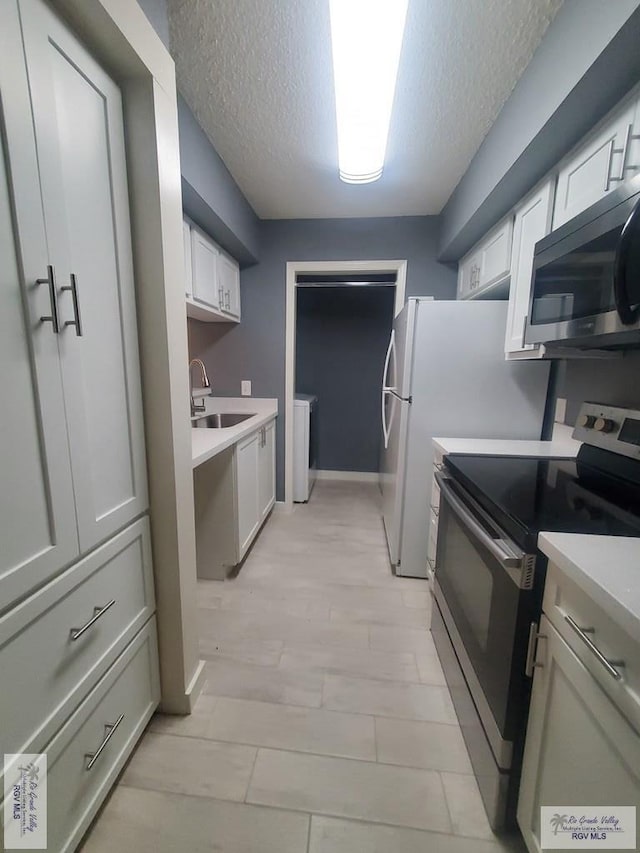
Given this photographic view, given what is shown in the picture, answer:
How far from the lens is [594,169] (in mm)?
1209

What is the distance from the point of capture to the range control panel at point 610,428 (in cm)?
121

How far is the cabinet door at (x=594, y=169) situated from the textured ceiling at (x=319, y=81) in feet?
1.43

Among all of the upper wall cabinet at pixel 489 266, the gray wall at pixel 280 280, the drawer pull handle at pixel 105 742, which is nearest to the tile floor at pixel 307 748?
the drawer pull handle at pixel 105 742

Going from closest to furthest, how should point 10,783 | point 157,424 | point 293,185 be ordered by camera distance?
point 10,783 → point 157,424 → point 293,185

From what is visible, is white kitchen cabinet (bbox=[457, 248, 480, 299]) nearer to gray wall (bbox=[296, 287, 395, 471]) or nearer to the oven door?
gray wall (bbox=[296, 287, 395, 471])

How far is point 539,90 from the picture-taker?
1267 millimetres

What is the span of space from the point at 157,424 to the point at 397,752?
1.36 m

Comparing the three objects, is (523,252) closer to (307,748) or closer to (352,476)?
(307,748)

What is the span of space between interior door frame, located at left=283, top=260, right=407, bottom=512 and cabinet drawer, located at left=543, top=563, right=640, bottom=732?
7.52 ft

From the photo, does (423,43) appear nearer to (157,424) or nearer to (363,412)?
(157,424)

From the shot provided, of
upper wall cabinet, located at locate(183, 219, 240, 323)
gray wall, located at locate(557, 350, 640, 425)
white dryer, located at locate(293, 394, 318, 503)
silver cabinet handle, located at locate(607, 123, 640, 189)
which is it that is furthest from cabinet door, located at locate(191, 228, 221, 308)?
gray wall, located at locate(557, 350, 640, 425)

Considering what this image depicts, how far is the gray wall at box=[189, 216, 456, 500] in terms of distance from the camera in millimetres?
2746

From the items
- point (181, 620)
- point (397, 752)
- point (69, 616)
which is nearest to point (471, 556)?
point (397, 752)

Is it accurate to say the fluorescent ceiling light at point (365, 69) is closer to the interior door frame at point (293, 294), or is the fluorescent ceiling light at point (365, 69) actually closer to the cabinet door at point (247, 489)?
the interior door frame at point (293, 294)
